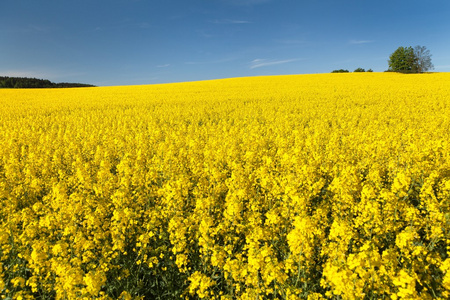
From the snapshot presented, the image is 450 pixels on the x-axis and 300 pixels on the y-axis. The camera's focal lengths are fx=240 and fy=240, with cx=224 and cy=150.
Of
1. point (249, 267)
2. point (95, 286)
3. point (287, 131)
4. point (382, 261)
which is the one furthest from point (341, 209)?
point (287, 131)

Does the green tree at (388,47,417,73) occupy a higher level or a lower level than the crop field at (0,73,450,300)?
higher

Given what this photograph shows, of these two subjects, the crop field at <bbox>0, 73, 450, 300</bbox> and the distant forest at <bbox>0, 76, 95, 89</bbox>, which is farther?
the distant forest at <bbox>0, 76, 95, 89</bbox>

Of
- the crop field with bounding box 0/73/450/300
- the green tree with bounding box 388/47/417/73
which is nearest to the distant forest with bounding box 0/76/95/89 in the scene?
the crop field with bounding box 0/73/450/300

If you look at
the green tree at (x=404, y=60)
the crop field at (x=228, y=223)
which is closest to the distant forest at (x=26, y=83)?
the crop field at (x=228, y=223)

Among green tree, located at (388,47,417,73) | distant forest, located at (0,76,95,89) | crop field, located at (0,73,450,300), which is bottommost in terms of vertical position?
crop field, located at (0,73,450,300)

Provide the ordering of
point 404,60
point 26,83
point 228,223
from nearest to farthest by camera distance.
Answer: point 228,223
point 26,83
point 404,60

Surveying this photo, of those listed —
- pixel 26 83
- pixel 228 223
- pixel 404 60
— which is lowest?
pixel 228 223

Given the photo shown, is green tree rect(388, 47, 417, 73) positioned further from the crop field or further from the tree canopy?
the crop field

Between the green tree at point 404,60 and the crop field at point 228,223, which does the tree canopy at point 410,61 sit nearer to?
the green tree at point 404,60

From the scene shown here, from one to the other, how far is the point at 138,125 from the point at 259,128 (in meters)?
7.71

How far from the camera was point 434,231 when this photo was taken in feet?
12.0

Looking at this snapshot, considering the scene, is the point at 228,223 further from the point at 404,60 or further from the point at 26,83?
the point at 404,60

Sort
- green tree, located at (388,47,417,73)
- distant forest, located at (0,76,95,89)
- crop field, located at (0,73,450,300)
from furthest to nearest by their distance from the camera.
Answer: green tree, located at (388,47,417,73) < distant forest, located at (0,76,95,89) < crop field, located at (0,73,450,300)

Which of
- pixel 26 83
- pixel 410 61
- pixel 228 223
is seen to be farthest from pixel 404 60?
pixel 26 83
